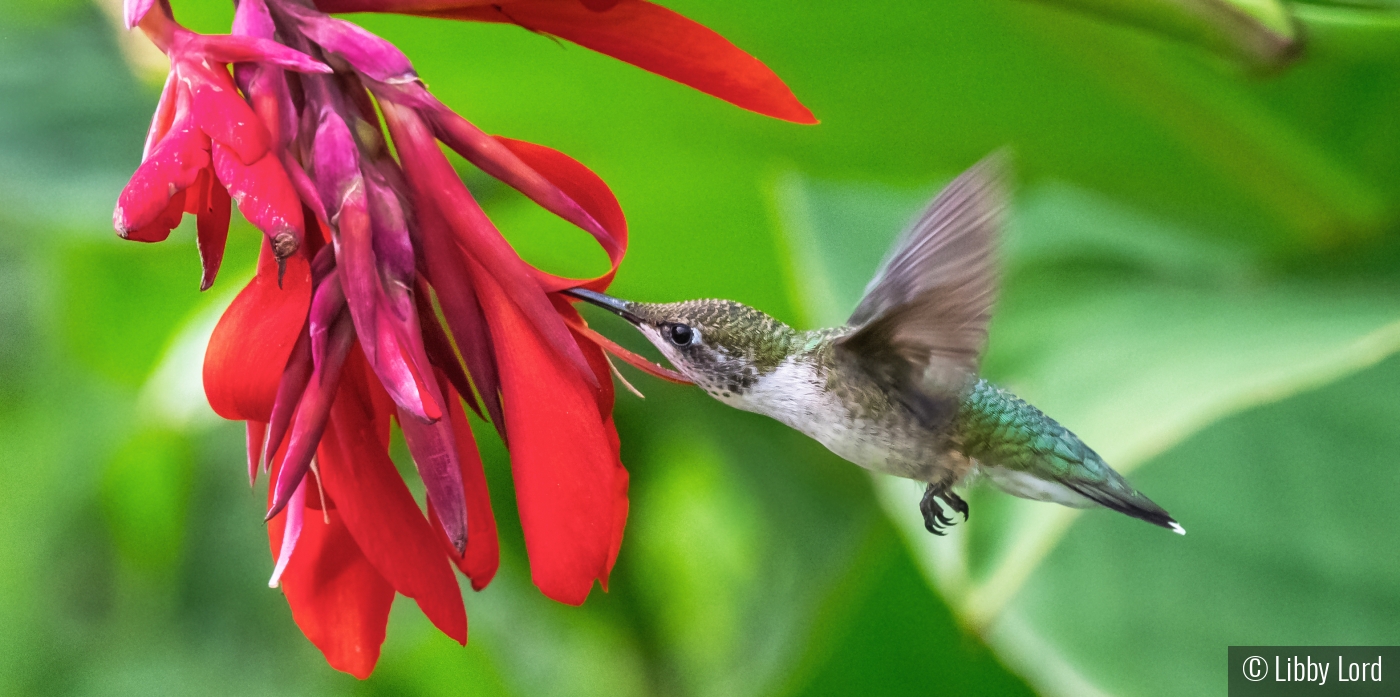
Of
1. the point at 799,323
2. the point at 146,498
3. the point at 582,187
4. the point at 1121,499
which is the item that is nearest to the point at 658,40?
the point at 582,187

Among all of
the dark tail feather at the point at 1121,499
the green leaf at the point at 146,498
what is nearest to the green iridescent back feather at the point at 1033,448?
the dark tail feather at the point at 1121,499

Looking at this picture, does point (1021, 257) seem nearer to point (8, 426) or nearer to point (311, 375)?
point (311, 375)

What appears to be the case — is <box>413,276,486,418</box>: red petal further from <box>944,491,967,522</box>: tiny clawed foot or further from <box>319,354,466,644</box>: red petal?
<box>944,491,967,522</box>: tiny clawed foot

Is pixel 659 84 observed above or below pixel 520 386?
above

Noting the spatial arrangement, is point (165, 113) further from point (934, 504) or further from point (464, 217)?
point (934, 504)

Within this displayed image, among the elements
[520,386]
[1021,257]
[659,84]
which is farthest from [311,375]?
[1021,257]

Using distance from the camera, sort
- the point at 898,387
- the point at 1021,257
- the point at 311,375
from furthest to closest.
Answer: the point at 1021,257 < the point at 898,387 < the point at 311,375

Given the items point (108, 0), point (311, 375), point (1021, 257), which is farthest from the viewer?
point (1021, 257)
